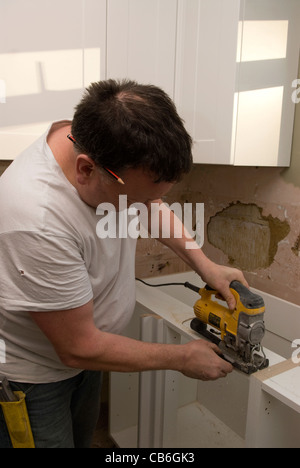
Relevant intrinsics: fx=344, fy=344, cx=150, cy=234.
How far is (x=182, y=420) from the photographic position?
157 centimetres

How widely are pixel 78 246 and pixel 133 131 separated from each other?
0.88 feet

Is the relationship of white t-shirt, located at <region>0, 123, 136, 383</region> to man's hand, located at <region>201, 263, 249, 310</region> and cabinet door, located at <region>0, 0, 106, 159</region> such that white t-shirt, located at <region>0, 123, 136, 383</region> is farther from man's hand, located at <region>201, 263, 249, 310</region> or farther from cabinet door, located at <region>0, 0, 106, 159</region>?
cabinet door, located at <region>0, 0, 106, 159</region>

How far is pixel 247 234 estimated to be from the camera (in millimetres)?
1565

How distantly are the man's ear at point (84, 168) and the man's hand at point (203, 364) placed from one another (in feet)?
1.55

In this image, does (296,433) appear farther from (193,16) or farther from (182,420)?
(193,16)

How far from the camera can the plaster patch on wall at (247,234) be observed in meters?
1.45

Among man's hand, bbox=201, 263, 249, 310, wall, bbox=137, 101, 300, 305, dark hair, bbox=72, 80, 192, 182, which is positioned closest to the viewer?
dark hair, bbox=72, 80, 192, 182

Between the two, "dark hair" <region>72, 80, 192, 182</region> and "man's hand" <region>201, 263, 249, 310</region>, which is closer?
"dark hair" <region>72, 80, 192, 182</region>

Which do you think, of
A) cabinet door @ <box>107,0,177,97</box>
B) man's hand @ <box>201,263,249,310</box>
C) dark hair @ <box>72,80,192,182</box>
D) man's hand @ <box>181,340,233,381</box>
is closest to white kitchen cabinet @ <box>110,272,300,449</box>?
man's hand @ <box>181,340,233,381</box>

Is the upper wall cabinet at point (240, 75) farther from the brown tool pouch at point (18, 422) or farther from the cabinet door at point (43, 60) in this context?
the brown tool pouch at point (18, 422)

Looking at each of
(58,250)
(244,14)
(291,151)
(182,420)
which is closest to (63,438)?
(58,250)

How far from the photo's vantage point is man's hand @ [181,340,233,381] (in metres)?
0.82

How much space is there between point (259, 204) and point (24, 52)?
41.7 inches

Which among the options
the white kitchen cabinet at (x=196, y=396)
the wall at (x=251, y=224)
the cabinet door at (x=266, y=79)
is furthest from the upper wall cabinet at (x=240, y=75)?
the white kitchen cabinet at (x=196, y=396)
